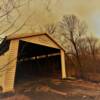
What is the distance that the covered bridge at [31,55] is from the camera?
303 inches

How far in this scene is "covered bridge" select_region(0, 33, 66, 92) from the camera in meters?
7.69

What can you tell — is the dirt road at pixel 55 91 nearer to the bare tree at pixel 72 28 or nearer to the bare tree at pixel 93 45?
the bare tree at pixel 93 45

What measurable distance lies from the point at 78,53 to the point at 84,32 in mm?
2705

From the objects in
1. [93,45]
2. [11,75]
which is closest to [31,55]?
[93,45]

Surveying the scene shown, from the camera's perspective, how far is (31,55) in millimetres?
11078

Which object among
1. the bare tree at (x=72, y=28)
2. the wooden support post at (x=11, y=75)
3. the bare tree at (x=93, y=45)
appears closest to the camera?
the wooden support post at (x=11, y=75)

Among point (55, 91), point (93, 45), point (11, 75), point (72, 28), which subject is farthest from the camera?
point (72, 28)

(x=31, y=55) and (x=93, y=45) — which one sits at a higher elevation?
(x=93, y=45)

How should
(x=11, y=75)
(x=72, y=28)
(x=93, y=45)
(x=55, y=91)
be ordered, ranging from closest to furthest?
(x=11, y=75) → (x=55, y=91) → (x=93, y=45) → (x=72, y=28)

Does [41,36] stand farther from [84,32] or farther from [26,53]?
[84,32]

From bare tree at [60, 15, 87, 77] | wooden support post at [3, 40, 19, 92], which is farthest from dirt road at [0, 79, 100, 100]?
bare tree at [60, 15, 87, 77]

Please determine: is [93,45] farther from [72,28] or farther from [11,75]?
[11,75]

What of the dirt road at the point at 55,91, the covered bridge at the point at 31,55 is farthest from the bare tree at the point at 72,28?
the dirt road at the point at 55,91

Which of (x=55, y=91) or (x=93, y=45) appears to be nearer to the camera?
(x=55, y=91)
